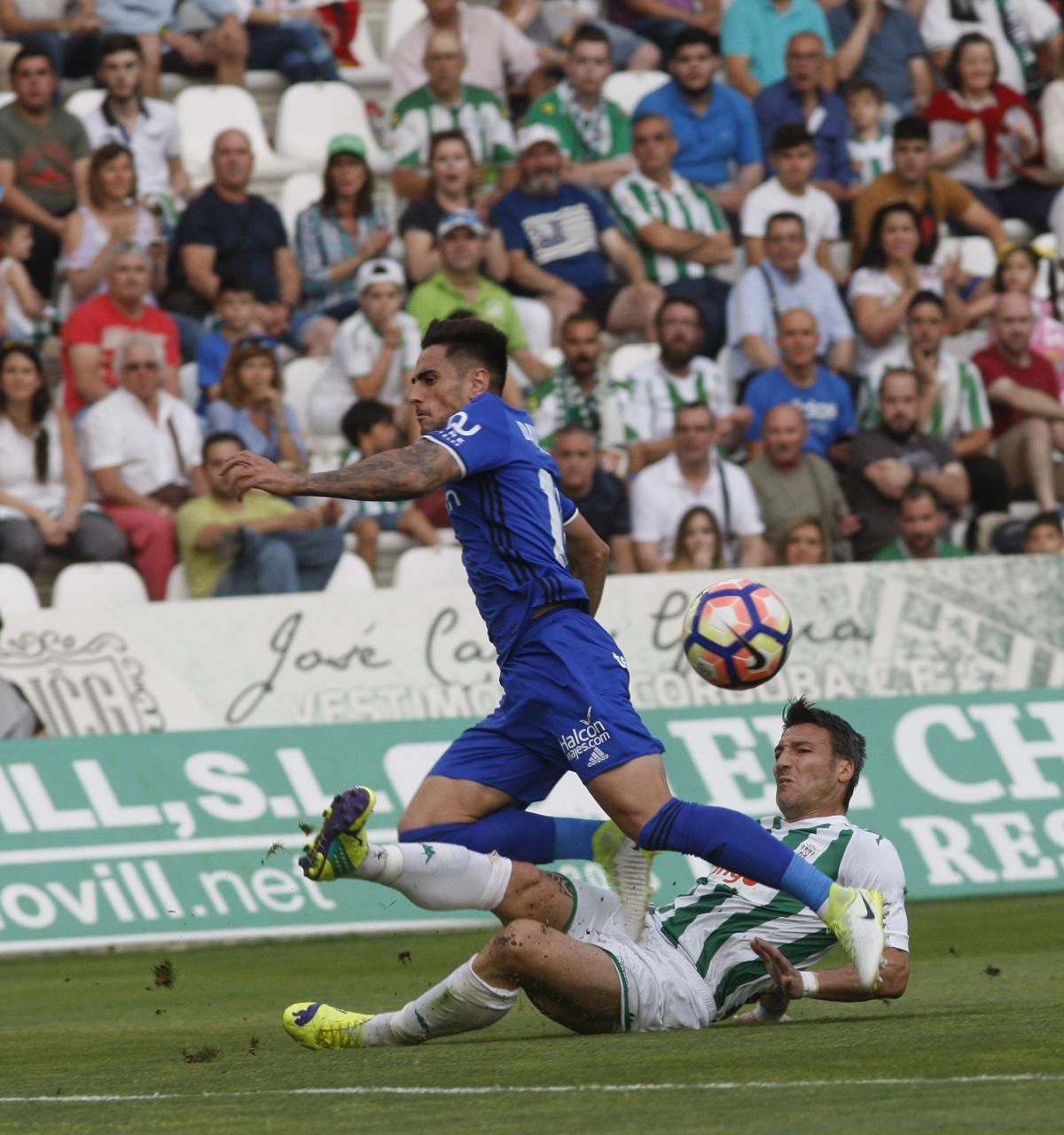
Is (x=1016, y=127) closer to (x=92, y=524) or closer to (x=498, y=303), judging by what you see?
(x=498, y=303)

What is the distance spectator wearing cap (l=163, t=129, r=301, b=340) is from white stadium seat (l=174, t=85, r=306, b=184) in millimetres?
1070

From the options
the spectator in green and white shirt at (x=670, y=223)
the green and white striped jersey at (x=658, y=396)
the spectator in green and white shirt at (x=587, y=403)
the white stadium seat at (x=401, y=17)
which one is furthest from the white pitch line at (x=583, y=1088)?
the white stadium seat at (x=401, y=17)

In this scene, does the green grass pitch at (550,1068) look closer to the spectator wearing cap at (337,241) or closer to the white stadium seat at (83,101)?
the spectator wearing cap at (337,241)

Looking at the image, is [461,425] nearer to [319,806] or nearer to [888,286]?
[319,806]

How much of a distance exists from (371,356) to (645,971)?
879cm

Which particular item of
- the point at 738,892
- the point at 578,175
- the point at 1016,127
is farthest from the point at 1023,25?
the point at 738,892

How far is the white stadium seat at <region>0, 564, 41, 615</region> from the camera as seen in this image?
13289mm

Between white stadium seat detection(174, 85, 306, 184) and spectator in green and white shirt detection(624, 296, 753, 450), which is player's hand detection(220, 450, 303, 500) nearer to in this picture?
spectator in green and white shirt detection(624, 296, 753, 450)

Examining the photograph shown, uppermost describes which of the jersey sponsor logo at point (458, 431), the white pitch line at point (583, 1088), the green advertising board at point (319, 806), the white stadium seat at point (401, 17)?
the white stadium seat at point (401, 17)

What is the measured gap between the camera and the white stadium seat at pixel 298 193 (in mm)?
16375

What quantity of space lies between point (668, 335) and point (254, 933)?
533 centimetres

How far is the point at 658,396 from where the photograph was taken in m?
15.0

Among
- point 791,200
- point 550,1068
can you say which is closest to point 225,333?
point 791,200

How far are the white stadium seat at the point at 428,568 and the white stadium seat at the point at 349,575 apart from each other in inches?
9.5
